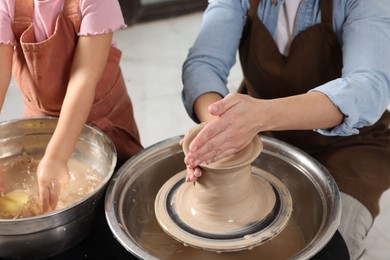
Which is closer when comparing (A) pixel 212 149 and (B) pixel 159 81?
(A) pixel 212 149

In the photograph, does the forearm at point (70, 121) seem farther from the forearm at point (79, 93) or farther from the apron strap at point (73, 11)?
the apron strap at point (73, 11)

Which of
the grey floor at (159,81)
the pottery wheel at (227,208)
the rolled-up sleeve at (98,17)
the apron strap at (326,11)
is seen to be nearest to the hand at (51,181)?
the pottery wheel at (227,208)

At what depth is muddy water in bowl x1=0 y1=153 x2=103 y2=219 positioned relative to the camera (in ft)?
3.26

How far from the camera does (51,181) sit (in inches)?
36.8

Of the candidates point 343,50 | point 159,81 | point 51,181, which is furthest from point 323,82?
point 159,81

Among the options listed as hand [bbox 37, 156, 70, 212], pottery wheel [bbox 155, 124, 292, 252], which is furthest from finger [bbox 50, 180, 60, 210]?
pottery wheel [bbox 155, 124, 292, 252]

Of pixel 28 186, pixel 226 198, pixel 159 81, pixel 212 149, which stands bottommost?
pixel 159 81

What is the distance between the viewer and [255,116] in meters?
0.92

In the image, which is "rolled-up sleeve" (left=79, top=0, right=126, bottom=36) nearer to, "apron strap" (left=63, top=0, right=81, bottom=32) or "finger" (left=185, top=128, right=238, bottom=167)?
"apron strap" (left=63, top=0, right=81, bottom=32)

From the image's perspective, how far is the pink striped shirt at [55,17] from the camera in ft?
3.69

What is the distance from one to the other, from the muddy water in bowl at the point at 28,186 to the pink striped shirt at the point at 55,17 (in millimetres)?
272

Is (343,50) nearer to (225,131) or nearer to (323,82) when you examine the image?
(323,82)

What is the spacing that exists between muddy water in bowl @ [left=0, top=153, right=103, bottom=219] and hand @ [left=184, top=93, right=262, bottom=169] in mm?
270

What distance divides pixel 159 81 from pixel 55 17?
4.72 feet
